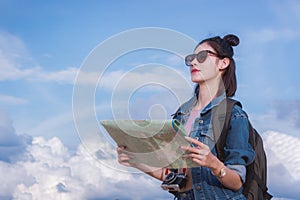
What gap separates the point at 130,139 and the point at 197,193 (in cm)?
90

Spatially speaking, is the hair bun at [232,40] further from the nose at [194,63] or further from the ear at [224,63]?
the nose at [194,63]

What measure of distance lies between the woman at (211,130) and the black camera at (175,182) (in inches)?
2.1

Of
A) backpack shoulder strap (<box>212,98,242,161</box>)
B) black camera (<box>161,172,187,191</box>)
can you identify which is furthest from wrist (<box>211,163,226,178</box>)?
black camera (<box>161,172,187,191</box>)

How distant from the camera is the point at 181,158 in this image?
5145 mm

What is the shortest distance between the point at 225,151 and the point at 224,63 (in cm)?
103

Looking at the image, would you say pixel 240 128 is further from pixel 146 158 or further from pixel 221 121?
pixel 146 158

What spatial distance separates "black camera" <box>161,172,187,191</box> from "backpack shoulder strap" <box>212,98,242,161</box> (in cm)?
Result: 51

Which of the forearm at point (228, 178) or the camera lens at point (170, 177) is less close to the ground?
the camera lens at point (170, 177)

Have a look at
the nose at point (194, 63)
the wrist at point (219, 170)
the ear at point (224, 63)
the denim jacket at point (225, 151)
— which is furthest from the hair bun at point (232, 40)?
the wrist at point (219, 170)

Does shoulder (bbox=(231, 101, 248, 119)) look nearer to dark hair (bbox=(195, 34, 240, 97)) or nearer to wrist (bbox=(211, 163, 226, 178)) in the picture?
dark hair (bbox=(195, 34, 240, 97))

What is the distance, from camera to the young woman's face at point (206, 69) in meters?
5.80

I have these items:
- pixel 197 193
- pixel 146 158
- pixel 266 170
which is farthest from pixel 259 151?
pixel 146 158

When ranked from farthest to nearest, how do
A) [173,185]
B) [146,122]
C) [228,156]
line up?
[173,185], [228,156], [146,122]

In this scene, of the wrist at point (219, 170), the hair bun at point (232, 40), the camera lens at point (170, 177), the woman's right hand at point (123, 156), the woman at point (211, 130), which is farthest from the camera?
the hair bun at point (232, 40)
